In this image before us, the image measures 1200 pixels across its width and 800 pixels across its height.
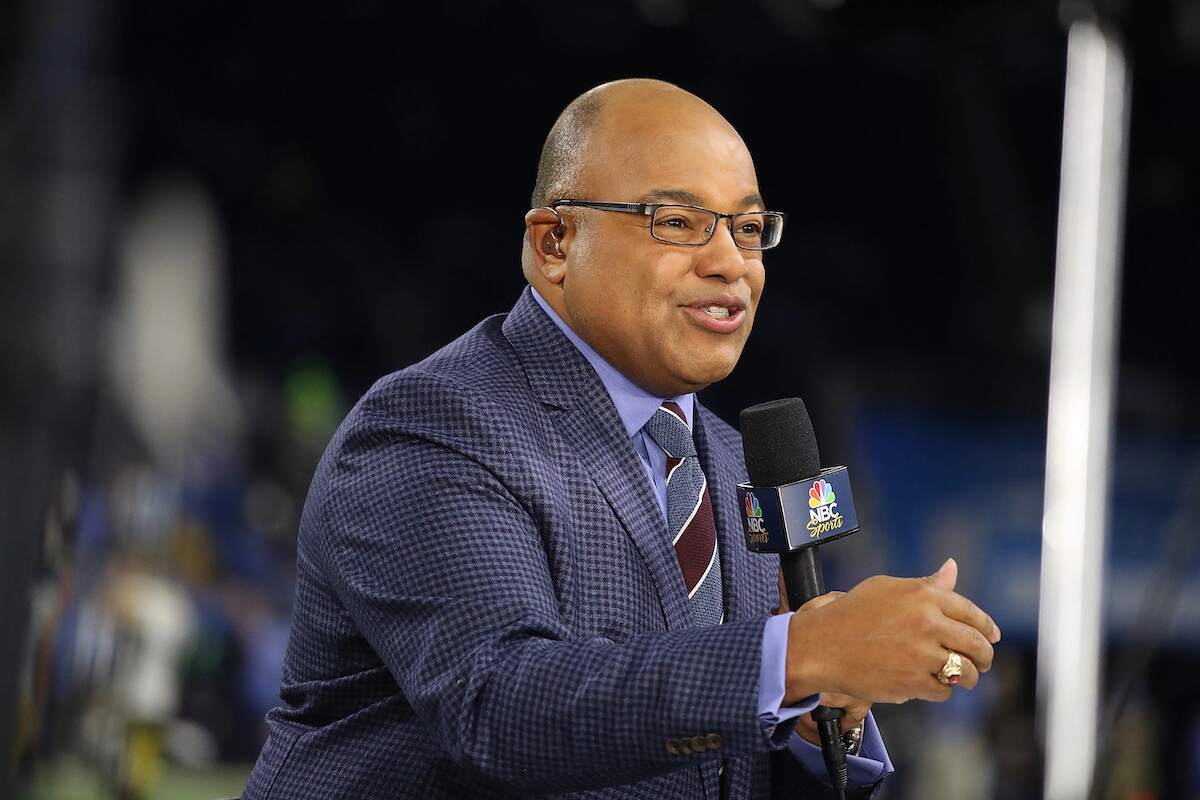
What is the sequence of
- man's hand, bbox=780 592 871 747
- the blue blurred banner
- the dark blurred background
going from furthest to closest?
the blue blurred banner
the dark blurred background
man's hand, bbox=780 592 871 747

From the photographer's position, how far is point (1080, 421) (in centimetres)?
239

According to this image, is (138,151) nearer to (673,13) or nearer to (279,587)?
(279,587)

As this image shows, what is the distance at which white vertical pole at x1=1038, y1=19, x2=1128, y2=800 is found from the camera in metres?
2.31

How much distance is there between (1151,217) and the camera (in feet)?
28.1

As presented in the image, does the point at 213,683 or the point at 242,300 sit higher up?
the point at 242,300

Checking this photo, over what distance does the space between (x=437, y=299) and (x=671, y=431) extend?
21.9ft

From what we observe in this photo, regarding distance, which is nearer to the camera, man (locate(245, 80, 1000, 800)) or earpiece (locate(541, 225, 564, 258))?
man (locate(245, 80, 1000, 800))

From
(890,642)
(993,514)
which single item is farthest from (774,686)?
(993,514)

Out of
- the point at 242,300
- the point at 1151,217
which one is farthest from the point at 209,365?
the point at 1151,217

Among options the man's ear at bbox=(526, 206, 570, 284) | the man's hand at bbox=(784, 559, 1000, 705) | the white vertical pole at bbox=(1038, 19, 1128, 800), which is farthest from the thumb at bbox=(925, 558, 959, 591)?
the white vertical pole at bbox=(1038, 19, 1128, 800)

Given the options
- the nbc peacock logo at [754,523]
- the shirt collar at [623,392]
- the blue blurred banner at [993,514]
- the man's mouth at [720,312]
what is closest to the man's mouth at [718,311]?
the man's mouth at [720,312]

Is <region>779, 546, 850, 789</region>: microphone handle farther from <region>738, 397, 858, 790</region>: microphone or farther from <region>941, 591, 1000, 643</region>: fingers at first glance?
<region>941, 591, 1000, 643</region>: fingers

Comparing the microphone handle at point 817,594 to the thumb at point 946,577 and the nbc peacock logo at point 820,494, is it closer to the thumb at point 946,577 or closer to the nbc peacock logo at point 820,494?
the nbc peacock logo at point 820,494

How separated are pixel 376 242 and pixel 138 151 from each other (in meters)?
1.51
